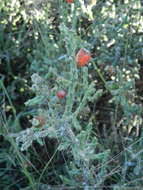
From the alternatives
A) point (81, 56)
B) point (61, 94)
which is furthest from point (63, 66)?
point (81, 56)

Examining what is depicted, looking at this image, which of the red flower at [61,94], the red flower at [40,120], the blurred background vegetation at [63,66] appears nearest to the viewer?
the red flower at [40,120]

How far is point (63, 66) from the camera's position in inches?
51.7

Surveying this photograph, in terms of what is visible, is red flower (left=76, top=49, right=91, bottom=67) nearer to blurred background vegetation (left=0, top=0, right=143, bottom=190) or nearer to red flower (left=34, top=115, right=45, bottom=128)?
red flower (left=34, top=115, right=45, bottom=128)

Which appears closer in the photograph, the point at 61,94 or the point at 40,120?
the point at 40,120

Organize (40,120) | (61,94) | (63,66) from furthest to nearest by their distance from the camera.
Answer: (63,66), (61,94), (40,120)

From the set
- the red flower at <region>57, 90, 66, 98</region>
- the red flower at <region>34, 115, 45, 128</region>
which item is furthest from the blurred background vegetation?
the red flower at <region>34, 115, 45, 128</region>

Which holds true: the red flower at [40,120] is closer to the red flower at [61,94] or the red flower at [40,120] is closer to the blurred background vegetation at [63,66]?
the red flower at [61,94]

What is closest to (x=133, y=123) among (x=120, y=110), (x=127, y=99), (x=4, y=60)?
(x=127, y=99)

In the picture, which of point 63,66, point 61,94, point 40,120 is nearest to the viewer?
point 40,120

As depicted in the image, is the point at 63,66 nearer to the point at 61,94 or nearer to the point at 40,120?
the point at 61,94

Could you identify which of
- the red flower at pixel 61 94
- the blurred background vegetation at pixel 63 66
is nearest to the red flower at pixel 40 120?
the red flower at pixel 61 94

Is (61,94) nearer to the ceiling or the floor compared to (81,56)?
nearer to the floor

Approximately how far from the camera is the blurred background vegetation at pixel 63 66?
118 cm

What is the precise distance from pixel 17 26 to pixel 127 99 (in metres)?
0.83
